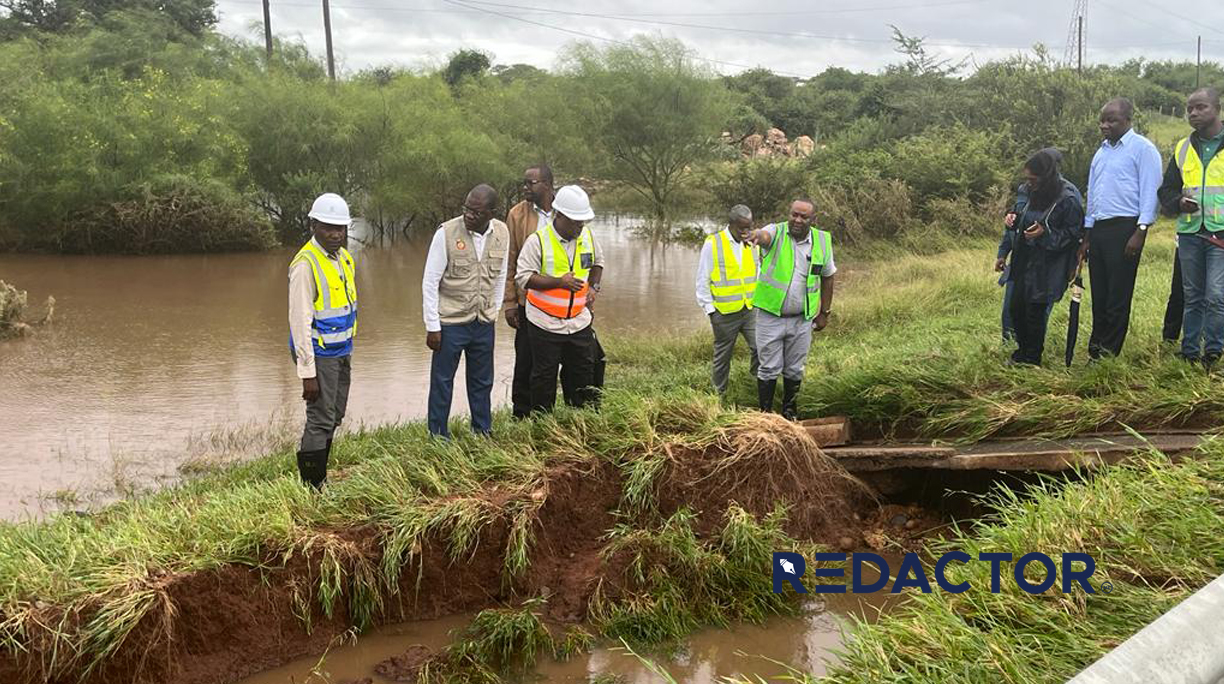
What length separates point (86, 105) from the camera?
19.5 m

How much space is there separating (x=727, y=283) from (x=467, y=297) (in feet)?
7.13

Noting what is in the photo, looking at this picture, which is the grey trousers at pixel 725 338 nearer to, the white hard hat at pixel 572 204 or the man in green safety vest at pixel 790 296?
the man in green safety vest at pixel 790 296

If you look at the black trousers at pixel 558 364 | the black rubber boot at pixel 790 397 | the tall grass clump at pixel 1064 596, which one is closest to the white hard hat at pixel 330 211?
the black trousers at pixel 558 364

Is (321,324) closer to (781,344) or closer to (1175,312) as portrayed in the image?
(781,344)

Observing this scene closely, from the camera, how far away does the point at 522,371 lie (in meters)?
6.61

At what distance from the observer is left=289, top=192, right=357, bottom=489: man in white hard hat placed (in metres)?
5.17

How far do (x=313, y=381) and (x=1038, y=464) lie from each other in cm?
406

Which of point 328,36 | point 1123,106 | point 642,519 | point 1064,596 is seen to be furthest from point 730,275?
point 328,36

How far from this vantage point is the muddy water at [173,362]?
7.43 meters

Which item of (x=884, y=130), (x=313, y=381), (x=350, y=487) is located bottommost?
(x=350, y=487)

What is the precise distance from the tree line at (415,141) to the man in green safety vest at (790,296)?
1487cm

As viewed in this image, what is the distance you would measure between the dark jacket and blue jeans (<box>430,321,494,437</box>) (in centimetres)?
382

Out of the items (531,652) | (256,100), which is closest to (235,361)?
(531,652)

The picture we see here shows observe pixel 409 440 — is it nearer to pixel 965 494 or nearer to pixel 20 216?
pixel 965 494
